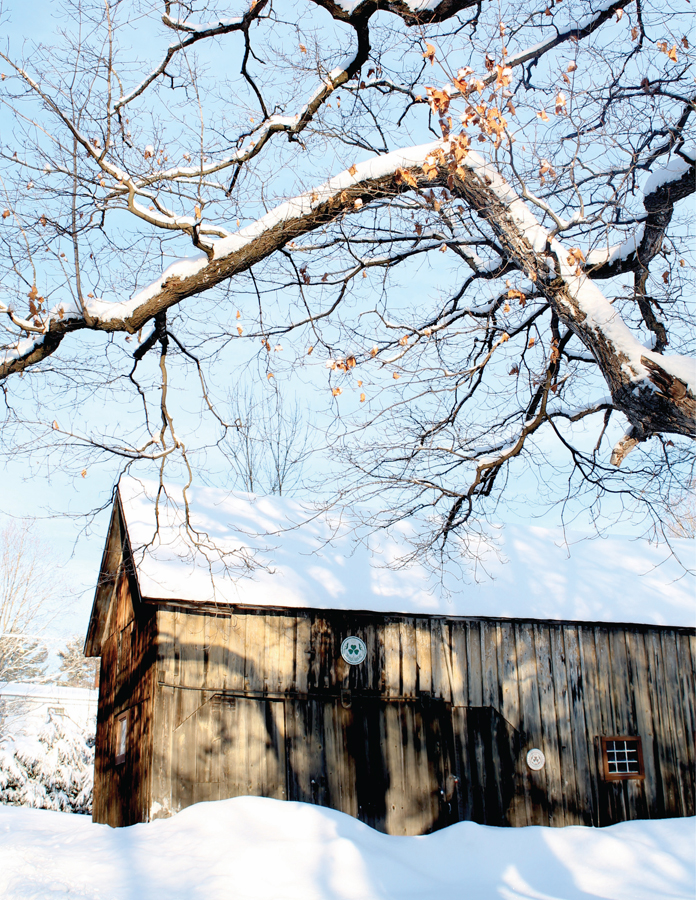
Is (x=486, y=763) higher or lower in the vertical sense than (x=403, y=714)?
lower

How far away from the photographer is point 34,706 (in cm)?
3547

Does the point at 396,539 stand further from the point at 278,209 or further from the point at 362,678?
the point at 278,209

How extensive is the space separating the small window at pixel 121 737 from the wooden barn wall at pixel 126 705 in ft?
0.42

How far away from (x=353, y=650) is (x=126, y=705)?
3900mm

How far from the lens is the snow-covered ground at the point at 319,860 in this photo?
702 centimetres

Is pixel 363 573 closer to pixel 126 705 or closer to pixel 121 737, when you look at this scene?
pixel 126 705

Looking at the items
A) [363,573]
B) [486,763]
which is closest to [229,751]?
[363,573]

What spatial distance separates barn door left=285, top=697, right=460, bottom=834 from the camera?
1119cm

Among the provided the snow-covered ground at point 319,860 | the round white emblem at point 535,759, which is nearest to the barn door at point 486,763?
the round white emblem at point 535,759

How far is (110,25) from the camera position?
7148 millimetres

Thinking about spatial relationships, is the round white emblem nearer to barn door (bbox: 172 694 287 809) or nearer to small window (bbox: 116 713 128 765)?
barn door (bbox: 172 694 287 809)

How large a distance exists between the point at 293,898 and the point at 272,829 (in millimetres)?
2179

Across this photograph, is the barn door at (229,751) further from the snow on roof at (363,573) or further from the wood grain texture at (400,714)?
the snow on roof at (363,573)

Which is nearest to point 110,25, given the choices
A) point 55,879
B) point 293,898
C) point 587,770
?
point 55,879
